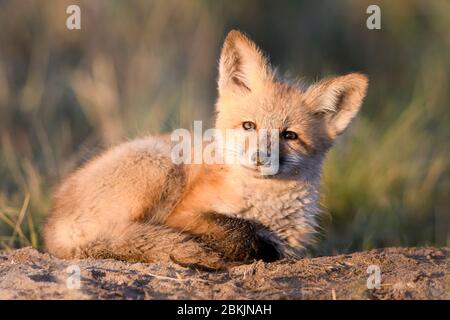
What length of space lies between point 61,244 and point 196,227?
1019 millimetres

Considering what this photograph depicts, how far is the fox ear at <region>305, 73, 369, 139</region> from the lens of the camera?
17.7ft

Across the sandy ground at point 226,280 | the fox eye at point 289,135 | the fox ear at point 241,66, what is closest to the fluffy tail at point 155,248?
the sandy ground at point 226,280

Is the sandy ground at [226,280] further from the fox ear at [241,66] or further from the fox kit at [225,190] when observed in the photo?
the fox ear at [241,66]

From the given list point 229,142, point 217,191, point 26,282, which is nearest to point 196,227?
point 217,191

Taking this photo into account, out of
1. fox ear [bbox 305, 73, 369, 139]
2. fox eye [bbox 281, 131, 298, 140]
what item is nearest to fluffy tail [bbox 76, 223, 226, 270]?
fox eye [bbox 281, 131, 298, 140]

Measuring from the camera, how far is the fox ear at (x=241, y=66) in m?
5.46

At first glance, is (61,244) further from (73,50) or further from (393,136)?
Result: (73,50)

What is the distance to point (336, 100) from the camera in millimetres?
5488

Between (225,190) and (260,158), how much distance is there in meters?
0.56

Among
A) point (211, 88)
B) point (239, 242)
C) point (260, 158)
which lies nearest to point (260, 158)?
point (260, 158)

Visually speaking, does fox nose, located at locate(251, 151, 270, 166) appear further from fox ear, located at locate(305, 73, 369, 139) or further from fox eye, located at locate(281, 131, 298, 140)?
fox ear, located at locate(305, 73, 369, 139)

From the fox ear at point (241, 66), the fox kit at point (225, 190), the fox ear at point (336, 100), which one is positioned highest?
the fox ear at point (241, 66)

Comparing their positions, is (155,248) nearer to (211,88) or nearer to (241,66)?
(241,66)

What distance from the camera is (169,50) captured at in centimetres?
1004
